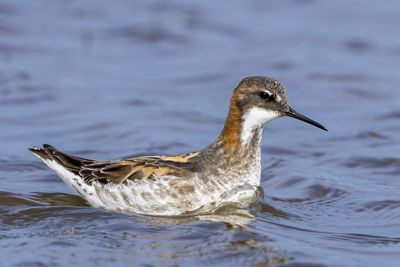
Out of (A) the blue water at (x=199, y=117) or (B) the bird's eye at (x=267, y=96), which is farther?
(B) the bird's eye at (x=267, y=96)

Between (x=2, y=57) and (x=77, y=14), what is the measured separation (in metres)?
2.80

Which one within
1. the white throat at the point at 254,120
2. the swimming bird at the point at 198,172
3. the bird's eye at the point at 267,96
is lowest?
the swimming bird at the point at 198,172

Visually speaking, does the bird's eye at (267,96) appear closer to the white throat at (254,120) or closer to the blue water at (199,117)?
the white throat at (254,120)

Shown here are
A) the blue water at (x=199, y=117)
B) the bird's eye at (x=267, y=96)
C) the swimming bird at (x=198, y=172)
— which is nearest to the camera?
the blue water at (x=199, y=117)

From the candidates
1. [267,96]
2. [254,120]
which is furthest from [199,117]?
[267,96]

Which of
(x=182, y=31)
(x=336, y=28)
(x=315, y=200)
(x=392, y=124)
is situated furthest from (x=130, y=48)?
(x=315, y=200)

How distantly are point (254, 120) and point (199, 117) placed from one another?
4.10m

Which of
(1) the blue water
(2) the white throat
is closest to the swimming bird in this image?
(2) the white throat

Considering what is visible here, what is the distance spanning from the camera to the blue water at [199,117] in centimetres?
959

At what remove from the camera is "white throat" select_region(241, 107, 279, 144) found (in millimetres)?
10758

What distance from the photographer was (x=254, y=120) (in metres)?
10.8

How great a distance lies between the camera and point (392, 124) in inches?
571

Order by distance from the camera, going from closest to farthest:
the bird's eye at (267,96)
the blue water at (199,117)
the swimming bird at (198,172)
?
the blue water at (199,117), the swimming bird at (198,172), the bird's eye at (267,96)

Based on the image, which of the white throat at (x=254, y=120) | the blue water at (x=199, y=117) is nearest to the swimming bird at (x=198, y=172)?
the white throat at (x=254, y=120)
